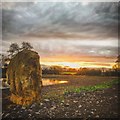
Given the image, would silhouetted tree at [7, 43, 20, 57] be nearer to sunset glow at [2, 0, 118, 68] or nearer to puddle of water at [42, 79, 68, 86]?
sunset glow at [2, 0, 118, 68]

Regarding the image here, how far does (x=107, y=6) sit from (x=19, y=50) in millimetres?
1111

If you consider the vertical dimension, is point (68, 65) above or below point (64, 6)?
below

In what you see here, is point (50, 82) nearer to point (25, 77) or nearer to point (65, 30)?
point (25, 77)

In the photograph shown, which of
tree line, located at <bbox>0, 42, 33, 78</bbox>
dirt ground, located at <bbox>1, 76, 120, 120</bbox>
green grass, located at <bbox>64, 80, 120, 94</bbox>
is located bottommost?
dirt ground, located at <bbox>1, 76, 120, 120</bbox>

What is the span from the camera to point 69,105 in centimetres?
318

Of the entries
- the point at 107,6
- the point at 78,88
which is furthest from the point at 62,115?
the point at 107,6

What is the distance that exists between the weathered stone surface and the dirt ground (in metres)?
0.07

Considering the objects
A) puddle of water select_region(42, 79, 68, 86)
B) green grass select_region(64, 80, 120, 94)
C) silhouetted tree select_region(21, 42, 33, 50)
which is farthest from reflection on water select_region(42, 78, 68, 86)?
silhouetted tree select_region(21, 42, 33, 50)

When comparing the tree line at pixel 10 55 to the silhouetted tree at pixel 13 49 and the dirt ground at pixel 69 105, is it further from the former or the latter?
the dirt ground at pixel 69 105

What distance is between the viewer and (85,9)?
10.5 feet

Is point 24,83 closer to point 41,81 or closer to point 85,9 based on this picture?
point 41,81

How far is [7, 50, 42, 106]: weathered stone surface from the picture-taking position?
3186 millimetres

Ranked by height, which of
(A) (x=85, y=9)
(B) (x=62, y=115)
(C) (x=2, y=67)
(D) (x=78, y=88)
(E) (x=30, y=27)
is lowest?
(B) (x=62, y=115)

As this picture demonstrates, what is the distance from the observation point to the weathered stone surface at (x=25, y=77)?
3.19 metres
